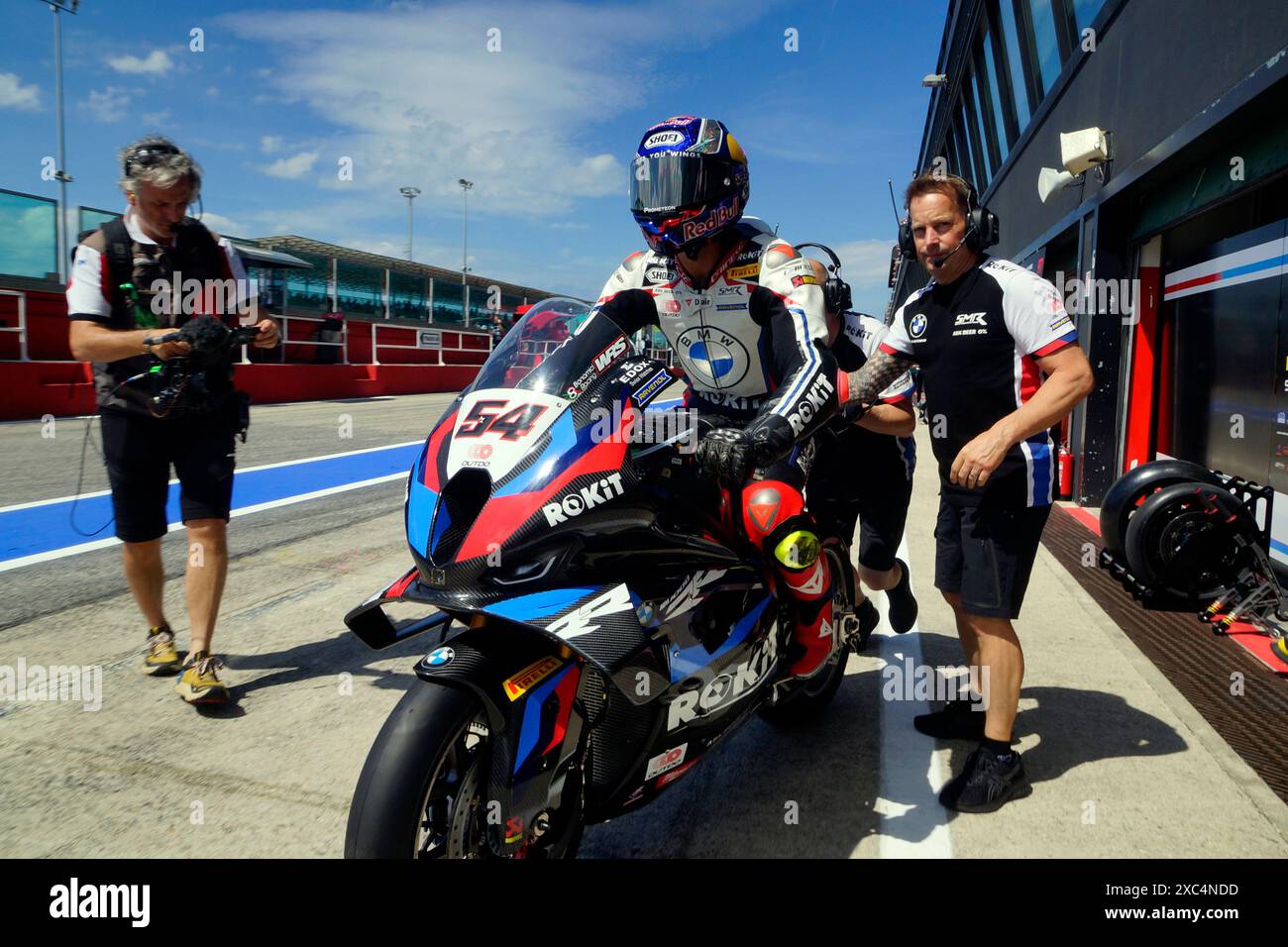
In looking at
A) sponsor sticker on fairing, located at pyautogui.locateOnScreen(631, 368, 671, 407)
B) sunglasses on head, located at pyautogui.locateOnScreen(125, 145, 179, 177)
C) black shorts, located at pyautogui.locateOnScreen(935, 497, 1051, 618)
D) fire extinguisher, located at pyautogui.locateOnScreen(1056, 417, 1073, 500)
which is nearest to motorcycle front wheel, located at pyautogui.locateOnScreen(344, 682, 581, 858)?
sponsor sticker on fairing, located at pyautogui.locateOnScreen(631, 368, 671, 407)

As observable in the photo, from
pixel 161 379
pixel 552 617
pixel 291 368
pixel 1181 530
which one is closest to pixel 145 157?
pixel 161 379

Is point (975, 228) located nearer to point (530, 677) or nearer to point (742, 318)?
point (742, 318)

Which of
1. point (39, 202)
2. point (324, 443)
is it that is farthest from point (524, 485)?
point (39, 202)

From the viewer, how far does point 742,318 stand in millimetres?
3047

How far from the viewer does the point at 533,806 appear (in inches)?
76.3

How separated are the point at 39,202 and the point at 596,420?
17.6 metres

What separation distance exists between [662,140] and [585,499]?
145 cm

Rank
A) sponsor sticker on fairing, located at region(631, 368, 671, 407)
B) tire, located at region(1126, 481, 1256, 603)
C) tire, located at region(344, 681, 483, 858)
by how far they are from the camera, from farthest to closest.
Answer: tire, located at region(1126, 481, 1256, 603), sponsor sticker on fairing, located at region(631, 368, 671, 407), tire, located at region(344, 681, 483, 858)

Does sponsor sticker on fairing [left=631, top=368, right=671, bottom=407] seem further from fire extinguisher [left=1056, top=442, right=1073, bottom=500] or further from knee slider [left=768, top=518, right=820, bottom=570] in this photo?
fire extinguisher [left=1056, top=442, right=1073, bottom=500]

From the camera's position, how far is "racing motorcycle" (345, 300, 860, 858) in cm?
187

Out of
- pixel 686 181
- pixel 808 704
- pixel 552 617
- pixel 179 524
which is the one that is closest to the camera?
pixel 552 617

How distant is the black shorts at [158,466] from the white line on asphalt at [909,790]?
3.06 meters

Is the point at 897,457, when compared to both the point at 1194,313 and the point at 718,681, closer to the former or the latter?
the point at 718,681

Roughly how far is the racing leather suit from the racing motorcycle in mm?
246
